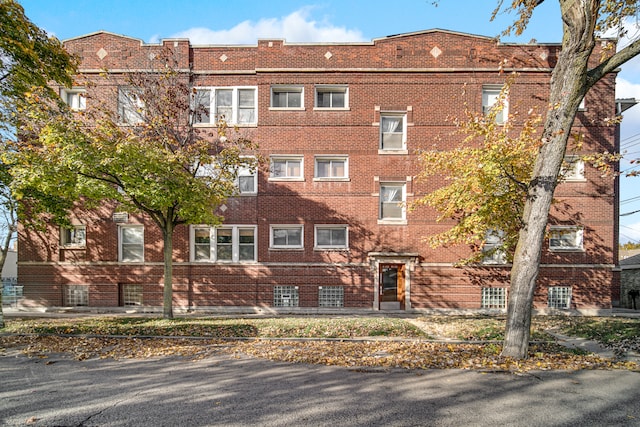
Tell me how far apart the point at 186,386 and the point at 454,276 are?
41.9 ft

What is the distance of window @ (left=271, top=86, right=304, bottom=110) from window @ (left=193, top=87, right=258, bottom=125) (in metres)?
0.89

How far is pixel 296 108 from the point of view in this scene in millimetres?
15727

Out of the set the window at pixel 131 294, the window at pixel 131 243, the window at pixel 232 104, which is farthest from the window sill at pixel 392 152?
the window at pixel 131 294

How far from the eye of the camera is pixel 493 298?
50.7 ft

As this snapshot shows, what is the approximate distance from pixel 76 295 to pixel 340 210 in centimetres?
1283

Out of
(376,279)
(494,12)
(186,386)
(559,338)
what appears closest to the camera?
(186,386)

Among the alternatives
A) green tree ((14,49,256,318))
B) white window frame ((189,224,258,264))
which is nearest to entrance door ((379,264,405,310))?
white window frame ((189,224,258,264))

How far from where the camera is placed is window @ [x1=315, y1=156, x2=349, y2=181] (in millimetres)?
15789

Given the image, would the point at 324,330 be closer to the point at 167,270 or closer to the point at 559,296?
the point at 167,270

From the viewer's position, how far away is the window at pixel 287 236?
1566 centimetres

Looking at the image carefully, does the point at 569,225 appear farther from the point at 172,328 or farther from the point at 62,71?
the point at 62,71

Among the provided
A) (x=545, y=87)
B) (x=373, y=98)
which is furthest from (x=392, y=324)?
(x=545, y=87)

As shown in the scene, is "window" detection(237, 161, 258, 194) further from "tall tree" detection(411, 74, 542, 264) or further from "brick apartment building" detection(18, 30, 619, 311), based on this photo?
"tall tree" detection(411, 74, 542, 264)

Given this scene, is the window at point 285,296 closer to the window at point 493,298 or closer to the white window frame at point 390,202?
the white window frame at point 390,202
